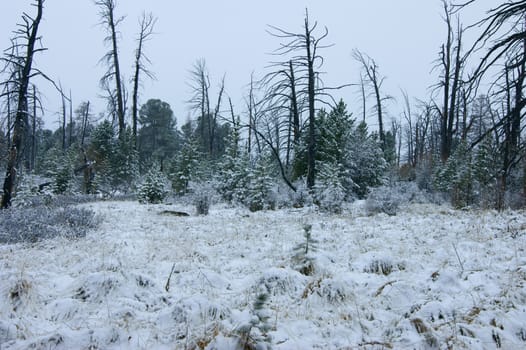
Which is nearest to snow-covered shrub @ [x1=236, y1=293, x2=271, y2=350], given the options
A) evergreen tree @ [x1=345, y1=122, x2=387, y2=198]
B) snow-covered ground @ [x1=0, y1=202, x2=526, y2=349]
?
snow-covered ground @ [x1=0, y1=202, x2=526, y2=349]

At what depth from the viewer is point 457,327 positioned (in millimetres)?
2797

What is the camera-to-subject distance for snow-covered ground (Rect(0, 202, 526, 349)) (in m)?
2.79

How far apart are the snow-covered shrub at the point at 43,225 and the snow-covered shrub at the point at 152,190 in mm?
6071

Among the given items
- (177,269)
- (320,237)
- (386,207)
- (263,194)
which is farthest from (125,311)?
(263,194)

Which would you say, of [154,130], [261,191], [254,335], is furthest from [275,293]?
[154,130]

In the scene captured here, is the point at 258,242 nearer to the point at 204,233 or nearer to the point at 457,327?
the point at 204,233

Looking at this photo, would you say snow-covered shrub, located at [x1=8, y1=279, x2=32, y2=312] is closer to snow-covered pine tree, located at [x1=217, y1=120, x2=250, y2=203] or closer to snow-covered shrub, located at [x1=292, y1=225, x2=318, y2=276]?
snow-covered shrub, located at [x1=292, y1=225, x2=318, y2=276]

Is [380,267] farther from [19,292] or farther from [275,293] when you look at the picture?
[19,292]

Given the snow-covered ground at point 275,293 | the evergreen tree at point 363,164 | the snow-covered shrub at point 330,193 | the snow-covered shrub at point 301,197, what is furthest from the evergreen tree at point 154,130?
the snow-covered ground at point 275,293

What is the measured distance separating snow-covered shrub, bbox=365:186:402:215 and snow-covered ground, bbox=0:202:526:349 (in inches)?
143

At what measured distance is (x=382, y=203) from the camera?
10.2 meters

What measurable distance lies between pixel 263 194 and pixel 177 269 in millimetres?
8501

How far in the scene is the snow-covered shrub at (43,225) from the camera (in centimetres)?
674

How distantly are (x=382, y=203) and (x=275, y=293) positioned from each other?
286 inches
